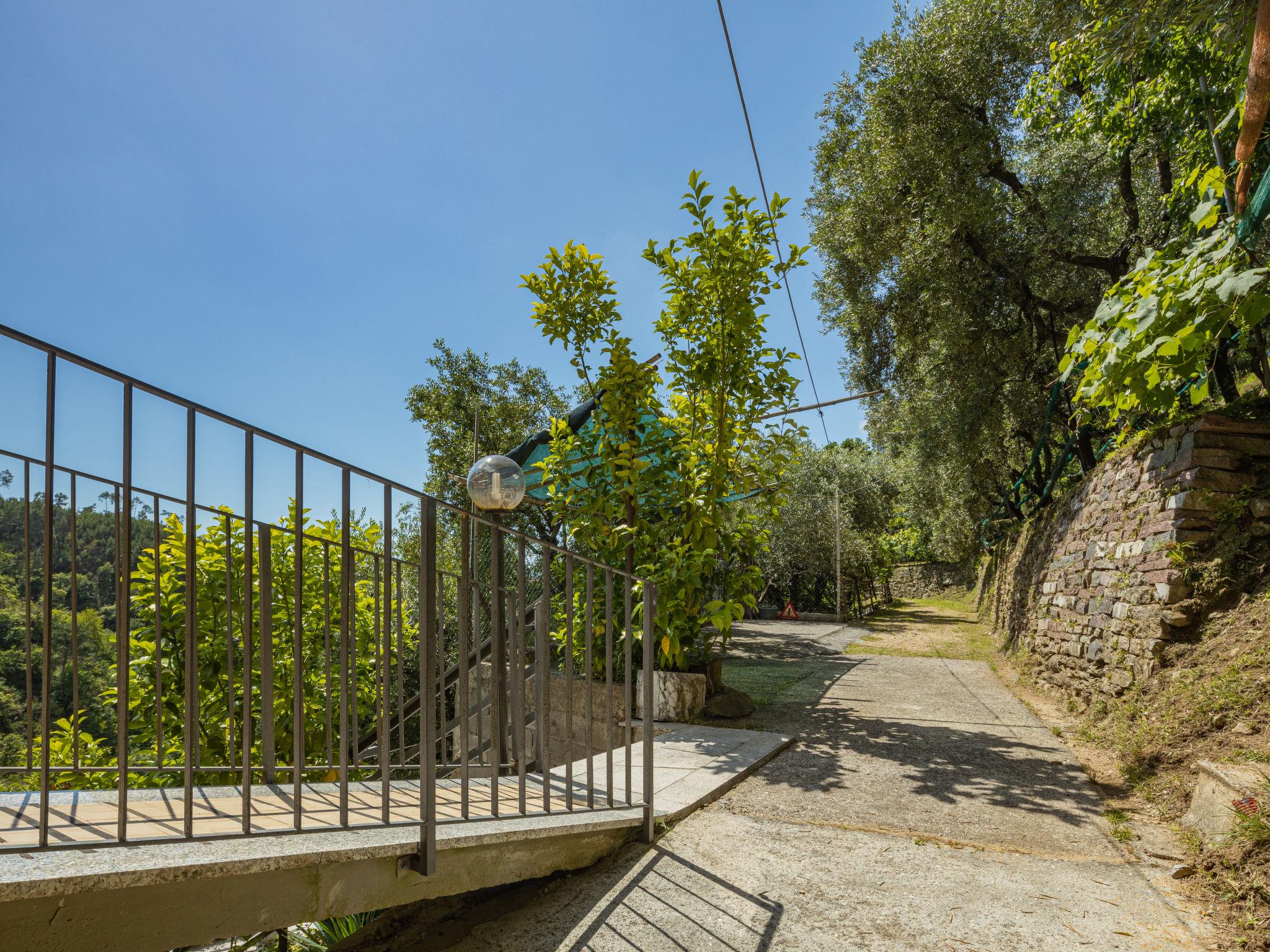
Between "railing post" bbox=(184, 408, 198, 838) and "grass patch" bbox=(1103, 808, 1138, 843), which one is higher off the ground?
"railing post" bbox=(184, 408, 198, 838)

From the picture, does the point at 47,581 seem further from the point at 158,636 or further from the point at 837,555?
the point at 837,555

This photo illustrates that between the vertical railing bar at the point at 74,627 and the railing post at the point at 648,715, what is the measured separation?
76.6 inches

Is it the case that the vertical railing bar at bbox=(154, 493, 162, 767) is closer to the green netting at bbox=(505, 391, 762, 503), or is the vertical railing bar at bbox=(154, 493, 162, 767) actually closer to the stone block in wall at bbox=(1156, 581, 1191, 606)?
the green netting at bbox=(505, 391, 762, 503)

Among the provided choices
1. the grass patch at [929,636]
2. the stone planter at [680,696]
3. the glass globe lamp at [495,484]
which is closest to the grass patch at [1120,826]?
the stone planter at [680,696]

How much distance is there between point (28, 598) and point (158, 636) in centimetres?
90

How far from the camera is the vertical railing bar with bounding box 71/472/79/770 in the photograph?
2193 millimetres

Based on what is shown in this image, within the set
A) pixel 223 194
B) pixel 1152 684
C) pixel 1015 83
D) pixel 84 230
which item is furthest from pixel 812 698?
pixel 84 230


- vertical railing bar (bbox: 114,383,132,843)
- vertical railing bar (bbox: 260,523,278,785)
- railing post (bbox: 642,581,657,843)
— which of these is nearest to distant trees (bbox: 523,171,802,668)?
railing post (bbox: 642,581,657,843)

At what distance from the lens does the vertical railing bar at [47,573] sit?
133 centimetres

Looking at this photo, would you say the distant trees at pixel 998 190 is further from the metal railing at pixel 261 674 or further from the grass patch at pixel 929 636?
the metal railing at pixel 261 674

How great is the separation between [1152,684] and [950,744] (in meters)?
1.19

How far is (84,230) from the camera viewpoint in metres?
6.89

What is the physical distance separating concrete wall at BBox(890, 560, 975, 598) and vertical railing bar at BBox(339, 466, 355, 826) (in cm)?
2118

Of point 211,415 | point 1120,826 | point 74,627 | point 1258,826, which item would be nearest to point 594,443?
point 74,627
